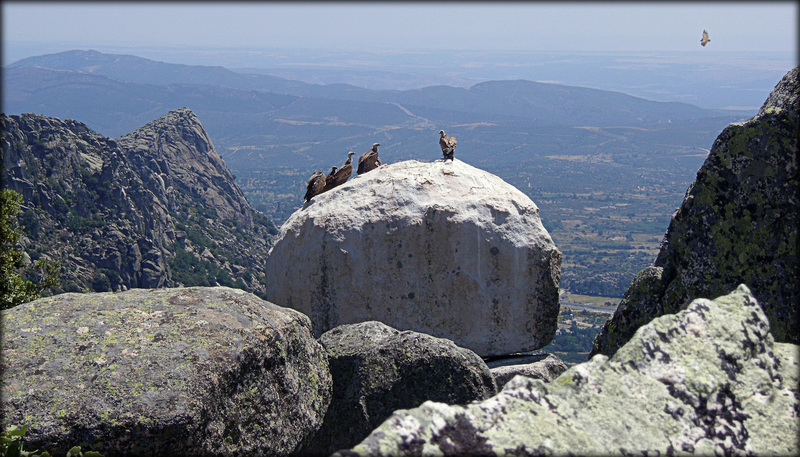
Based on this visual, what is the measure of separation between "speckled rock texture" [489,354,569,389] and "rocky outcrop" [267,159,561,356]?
964 mm

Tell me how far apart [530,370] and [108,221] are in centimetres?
8919

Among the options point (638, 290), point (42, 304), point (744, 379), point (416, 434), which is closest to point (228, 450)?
point (42, 304)

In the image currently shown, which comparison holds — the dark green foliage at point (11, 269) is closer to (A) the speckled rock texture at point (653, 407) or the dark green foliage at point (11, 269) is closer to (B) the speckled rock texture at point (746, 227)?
(A) the speckled rock texture at point (653, 407)

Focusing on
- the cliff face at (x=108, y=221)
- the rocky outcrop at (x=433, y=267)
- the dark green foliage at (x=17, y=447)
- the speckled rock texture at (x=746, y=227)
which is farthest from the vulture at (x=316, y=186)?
the cliff face at (x=108, y=221)

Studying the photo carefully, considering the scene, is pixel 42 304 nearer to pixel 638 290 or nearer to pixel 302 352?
pixel 302 352

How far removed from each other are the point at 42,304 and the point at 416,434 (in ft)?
20.9

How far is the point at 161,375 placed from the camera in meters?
7.37

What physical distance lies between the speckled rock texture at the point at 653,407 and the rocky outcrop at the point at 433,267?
26.9ft

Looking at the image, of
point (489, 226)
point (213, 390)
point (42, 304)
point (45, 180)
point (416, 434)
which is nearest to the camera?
point (416, 434)

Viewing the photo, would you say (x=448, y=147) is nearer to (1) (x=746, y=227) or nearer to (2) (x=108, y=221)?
(1) (x=746, y=227)

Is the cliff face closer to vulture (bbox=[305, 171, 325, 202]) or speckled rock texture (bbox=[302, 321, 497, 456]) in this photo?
vulture (bbox=[305, 171, 325, 202])

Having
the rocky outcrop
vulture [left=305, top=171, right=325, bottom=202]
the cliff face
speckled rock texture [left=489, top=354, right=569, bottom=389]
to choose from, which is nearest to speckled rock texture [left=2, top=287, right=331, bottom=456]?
speckled rock texture [left=489, top=354, right=569, bottom=389]

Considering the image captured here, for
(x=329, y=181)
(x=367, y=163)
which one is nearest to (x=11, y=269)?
(x=329, y=181)

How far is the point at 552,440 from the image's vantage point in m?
4.44
